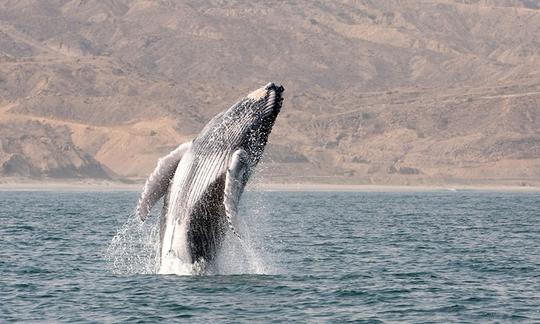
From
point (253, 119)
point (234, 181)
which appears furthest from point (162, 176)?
point (253, 119)

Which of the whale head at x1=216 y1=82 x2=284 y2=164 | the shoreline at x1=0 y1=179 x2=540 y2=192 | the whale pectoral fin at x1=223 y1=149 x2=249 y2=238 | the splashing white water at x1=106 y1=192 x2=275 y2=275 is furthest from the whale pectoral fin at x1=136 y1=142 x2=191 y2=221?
the shoreline at x1=0 y1=179 x2=540 y2=192

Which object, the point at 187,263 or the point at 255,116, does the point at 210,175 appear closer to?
the point at 255,116

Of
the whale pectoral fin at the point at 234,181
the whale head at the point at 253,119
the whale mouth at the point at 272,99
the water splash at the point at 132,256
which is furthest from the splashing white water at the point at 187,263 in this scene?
the whale mouth at the point at 272,99

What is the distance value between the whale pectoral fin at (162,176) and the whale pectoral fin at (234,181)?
1617 mm

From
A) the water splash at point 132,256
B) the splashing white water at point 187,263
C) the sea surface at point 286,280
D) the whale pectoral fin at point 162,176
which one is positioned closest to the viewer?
the whale pectoral fin at point 162,176

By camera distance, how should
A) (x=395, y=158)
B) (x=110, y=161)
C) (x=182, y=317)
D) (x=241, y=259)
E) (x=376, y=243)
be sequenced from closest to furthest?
(x=182, y=317) → (x=241, y=259) → (x=376, y=243) → (x=110, y=161) → (x=395, y=158)

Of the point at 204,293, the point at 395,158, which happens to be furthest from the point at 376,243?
the point at 395,158

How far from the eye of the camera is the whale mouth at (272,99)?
26359 millimetres

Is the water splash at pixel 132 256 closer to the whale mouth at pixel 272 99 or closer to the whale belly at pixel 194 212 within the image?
the whale belly at pixel 194 212

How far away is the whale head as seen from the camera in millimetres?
26438

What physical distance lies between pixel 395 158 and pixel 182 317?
571 ft

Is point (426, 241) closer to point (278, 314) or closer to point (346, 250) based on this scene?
point (346, 250)

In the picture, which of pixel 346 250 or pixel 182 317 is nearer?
pixel 182 317

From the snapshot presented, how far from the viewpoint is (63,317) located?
88.7 ft
